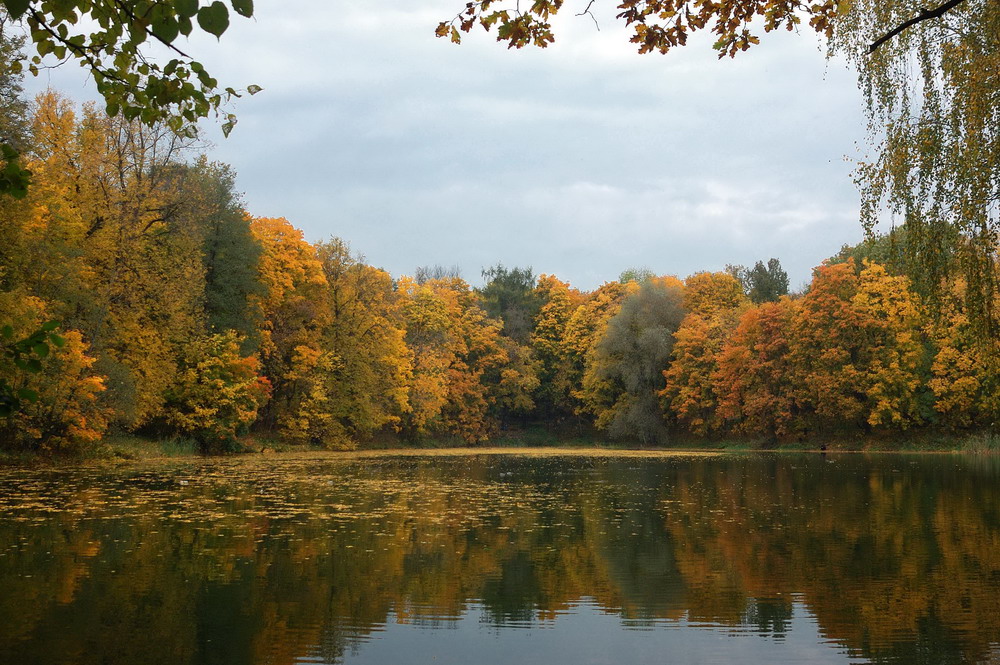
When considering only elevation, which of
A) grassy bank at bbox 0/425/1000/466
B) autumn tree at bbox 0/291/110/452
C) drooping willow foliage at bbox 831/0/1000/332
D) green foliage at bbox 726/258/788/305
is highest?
green foliage at bbox 726/258/788/305

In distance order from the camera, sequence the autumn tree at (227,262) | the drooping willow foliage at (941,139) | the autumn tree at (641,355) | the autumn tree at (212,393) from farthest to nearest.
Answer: the autumn tree at (641,355) → the autumn tree at (227,262) → the autumn tree at (212,393) → the drooping willow foliage at (941,139)

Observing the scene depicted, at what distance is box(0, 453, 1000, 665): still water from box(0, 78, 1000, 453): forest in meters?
3.64

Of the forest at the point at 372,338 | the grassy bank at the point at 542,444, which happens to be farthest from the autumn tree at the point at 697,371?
the grassy bank at the point at 542,444

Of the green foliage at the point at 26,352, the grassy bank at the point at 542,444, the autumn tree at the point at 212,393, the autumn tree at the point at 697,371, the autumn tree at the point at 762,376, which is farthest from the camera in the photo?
the autumn tree at the point at 697,371

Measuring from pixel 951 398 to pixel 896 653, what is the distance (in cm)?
4344

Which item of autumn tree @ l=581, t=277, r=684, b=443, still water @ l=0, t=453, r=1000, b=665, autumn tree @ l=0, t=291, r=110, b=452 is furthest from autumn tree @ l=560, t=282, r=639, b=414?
still water @ l=0, t=453, r=1000, b=665

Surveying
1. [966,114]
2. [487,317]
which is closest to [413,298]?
[487,317]

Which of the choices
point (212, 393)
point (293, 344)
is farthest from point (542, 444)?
point (212, 393)

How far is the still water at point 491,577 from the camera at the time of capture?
6938mm

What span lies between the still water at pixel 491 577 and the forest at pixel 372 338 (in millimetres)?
3639

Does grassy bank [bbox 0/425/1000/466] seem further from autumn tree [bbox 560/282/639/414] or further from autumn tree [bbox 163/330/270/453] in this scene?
autumn tree [bbox 560/282/639/414]

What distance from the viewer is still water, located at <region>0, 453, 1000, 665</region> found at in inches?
273

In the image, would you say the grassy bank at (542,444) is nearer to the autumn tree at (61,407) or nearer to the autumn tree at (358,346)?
the autumn tree at (61,407)

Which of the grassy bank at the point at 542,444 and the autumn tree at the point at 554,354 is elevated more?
the autumn tree at the point at 554,354
